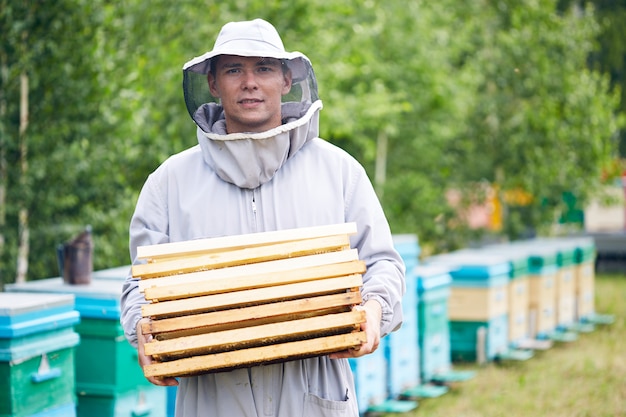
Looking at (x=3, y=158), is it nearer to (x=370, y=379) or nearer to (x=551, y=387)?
(x=370, y=379)

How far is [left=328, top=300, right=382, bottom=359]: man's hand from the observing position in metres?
2.36

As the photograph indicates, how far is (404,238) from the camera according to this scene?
6.62m

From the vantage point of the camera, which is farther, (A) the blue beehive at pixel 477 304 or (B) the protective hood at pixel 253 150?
(A) the blue beehive at pixel 477 304

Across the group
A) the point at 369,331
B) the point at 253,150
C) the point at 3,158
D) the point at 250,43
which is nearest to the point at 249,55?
the point at 250,43

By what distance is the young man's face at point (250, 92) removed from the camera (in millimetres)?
2557

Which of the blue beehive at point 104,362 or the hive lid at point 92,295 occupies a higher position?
the hive lid at point 92,295

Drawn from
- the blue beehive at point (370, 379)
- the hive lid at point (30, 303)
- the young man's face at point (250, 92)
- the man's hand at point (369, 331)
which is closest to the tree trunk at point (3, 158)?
the hive lid at point (30, 303)

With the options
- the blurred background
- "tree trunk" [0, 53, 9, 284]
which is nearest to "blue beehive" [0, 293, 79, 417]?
"tree trunk" [0, 53, 9, 284]

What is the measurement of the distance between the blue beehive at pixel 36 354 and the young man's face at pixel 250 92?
170 cm

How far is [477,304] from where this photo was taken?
811 centimetres

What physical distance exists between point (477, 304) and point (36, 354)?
16.2 ft

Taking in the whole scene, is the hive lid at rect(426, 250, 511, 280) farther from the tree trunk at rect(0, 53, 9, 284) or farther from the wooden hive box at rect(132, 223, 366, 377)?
the wooden hive box at rect(132, 223, 366, 377)

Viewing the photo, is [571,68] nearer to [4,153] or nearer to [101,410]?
[4,153]

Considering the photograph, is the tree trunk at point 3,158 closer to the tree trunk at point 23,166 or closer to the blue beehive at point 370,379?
the tree trunk at point 23,166
